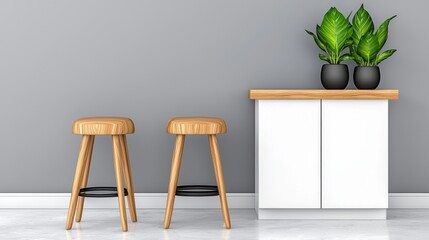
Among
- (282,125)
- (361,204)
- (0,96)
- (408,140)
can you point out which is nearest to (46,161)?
(0,96)

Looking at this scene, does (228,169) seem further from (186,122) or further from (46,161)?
(46,161)

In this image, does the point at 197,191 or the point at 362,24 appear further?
the point at 362,24

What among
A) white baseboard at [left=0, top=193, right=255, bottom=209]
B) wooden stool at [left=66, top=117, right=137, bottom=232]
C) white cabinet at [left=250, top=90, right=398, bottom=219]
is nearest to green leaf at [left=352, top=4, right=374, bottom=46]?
white cabinet at [left=250, top=90, right=398, bottom=219]

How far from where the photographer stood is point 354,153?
3965 mm

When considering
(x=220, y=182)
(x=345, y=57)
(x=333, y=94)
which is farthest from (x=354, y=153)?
(x=220, y=182)

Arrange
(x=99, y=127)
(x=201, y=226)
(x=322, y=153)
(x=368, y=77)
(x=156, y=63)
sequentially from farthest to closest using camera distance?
(x=156, y=63) → (x=368, y=77) → (x=322, y=153) → (x=201, y=226) → (x=99, y=127)

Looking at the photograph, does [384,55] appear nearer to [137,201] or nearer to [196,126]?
[196,126]

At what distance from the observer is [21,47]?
436cm

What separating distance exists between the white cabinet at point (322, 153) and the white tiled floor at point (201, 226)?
0.41 feet

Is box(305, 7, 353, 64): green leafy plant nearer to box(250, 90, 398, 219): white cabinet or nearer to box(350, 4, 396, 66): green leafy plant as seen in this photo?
box(350, 4, 396, 66): green leafy plant

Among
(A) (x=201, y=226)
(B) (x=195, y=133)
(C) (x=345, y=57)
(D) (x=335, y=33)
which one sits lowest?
(A) (x=201, y=226)

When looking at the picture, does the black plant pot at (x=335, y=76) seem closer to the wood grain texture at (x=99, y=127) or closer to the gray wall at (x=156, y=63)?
the gray wall at (x=156, y=63)

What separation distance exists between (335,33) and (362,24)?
0.18 m

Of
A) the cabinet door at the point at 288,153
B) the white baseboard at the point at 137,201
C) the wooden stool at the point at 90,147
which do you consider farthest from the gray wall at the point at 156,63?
the wooden stool at the point at 90,147
